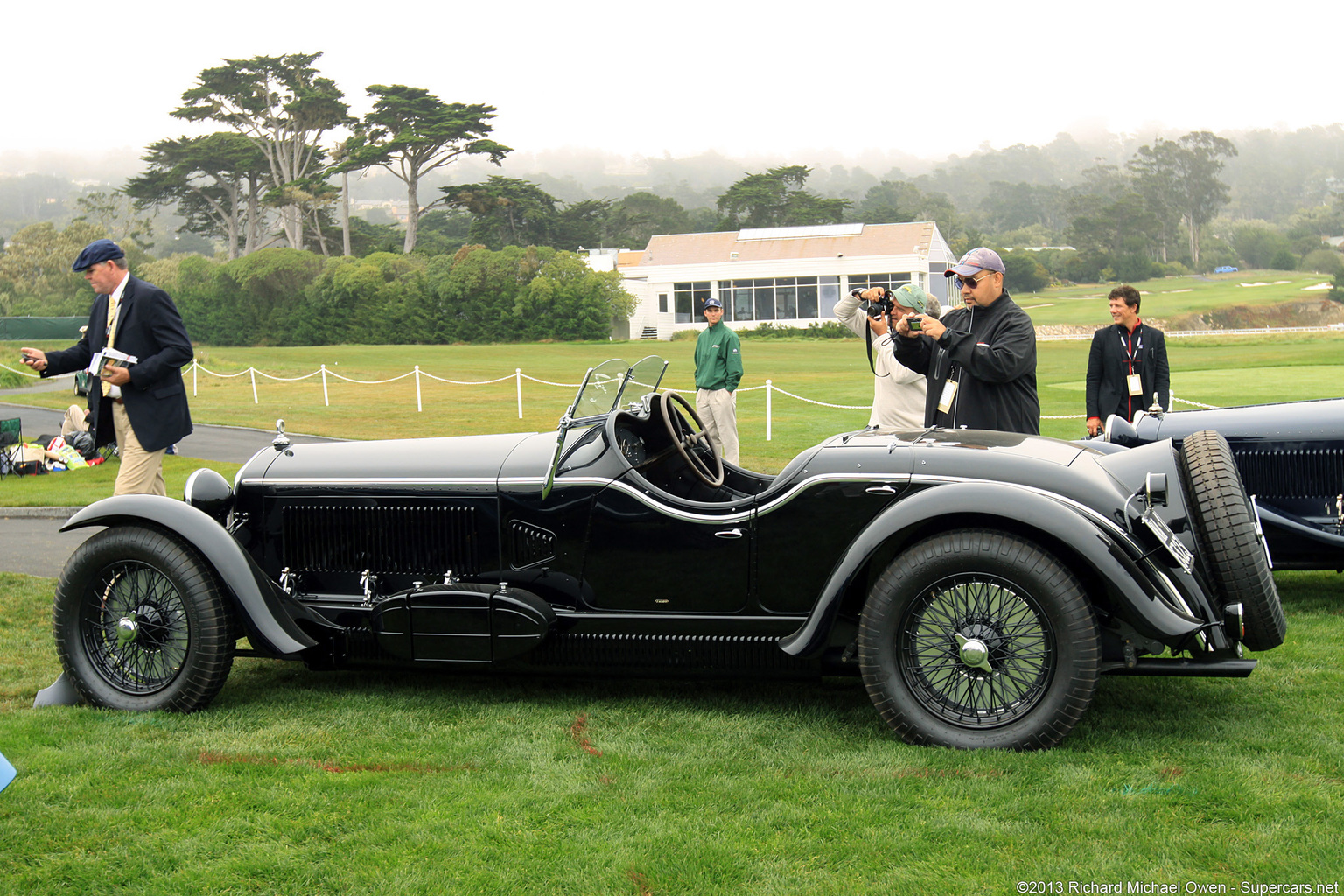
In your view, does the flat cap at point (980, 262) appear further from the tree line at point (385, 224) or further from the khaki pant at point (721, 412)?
the tree line at point (385, 224)

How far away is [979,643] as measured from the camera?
347 centimetres

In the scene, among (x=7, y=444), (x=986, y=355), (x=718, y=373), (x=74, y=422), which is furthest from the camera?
(x=74, y=422)

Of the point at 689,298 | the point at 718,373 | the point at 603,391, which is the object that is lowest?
the point at 718,373

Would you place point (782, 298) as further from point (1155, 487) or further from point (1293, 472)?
point (1155, 487)

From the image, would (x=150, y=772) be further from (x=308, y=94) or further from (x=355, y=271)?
(x=308, y=94)

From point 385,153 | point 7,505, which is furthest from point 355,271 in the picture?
point 7,505

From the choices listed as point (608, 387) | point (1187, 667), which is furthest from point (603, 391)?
point (1187, 667)

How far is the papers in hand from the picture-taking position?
542 centimetres

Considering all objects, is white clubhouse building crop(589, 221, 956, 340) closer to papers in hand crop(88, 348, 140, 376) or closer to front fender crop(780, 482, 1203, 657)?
papers in hand crop(88, 348, 140, 376)

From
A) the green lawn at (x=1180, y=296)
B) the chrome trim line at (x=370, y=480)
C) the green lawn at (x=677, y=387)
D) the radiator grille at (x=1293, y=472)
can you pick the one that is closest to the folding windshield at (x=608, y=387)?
the chrome trim line at (x=370, y=480)

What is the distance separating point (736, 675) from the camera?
12.9 ft

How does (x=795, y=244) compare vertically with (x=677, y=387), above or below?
above

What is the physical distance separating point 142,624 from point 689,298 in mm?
54251

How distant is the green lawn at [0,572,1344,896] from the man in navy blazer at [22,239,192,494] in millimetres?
1458
